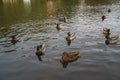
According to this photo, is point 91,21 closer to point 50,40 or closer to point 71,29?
point 71,29

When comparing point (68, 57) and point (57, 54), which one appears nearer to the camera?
point (68, 57)

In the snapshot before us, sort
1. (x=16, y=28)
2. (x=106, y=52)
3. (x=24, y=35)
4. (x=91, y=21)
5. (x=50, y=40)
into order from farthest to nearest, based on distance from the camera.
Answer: (x=91, y=21) < (x=16, y=28) < (x=24, y=35) < (x=50, y=40) < (x=106, y=52)

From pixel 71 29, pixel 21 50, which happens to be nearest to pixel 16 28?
pixel 71 29

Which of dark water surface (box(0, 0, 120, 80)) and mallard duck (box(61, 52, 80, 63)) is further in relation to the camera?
mallard duck (box(61, 52, 80, 63))

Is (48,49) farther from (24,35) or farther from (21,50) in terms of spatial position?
(24,35)

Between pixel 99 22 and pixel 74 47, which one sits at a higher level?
pixel 99 22

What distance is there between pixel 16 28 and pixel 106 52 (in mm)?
23556

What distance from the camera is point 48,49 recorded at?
3166 centimetres

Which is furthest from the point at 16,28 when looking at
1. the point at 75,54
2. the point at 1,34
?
the point at 75,54

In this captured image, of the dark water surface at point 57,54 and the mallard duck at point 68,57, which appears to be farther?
the mallard duck at point 68,57

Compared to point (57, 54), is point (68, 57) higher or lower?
higher

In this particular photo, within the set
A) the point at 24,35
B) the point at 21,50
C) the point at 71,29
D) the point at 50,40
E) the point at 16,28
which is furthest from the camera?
the point at 16,28

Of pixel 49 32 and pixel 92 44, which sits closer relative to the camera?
pixel 92 44

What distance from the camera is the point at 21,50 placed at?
31.6 meters
